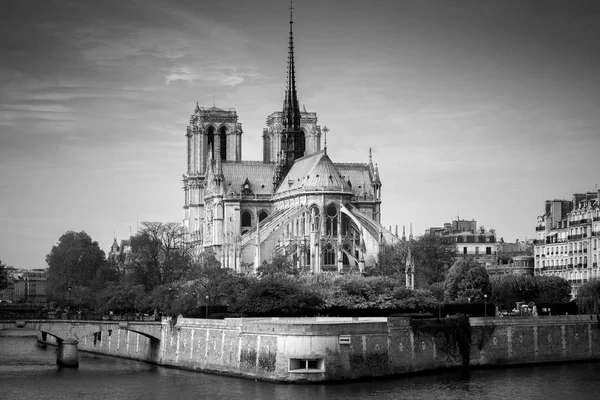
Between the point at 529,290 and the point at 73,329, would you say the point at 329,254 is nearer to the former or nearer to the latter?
the point at 529,290

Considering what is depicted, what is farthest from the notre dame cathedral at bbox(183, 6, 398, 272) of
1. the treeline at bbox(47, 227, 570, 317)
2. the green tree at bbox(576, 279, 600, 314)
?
the green tree at bbox(576, 279, 600, 314)

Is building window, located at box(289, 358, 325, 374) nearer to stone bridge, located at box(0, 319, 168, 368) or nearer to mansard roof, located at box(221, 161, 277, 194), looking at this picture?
stone bridge, located at box(0, 319, 168, 368)

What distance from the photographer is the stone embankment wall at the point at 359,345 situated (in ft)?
212

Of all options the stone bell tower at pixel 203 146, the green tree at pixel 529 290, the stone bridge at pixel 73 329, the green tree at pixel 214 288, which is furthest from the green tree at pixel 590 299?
the stone bell tower at pixel 203 146

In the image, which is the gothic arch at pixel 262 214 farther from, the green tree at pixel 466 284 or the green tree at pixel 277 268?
the green tree at pixel 466 284

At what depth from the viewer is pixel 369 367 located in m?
66.6

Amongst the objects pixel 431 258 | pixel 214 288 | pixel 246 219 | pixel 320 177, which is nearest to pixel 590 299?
pixel 214 288

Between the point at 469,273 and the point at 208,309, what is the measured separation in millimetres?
19465

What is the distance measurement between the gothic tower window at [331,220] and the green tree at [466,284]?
33.3 meters

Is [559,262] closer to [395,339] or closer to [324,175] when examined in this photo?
[324,175]

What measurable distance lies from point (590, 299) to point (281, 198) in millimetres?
57167

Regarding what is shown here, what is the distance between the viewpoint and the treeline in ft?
276

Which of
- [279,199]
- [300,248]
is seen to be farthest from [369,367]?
[279,199]

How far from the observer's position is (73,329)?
7912cm
